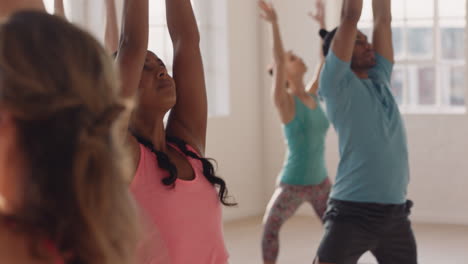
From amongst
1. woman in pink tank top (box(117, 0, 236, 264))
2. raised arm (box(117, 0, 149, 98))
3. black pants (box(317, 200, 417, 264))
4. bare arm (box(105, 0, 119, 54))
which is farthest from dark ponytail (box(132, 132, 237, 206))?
black pants (box(317, 200, 417, 264))

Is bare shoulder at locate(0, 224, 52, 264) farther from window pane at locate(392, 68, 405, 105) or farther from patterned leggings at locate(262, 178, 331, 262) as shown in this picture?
window pane at locate(392, 68, 405, 105)

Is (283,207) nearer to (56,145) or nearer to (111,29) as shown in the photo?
(111,29)

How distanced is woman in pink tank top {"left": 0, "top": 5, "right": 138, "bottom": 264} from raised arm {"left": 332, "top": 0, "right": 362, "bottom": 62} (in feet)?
7.09

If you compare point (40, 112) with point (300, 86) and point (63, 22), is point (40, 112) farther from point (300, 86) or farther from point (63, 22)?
point (300, 86)

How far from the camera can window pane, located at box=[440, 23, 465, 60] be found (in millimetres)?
7223

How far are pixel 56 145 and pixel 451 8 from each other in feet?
22.4

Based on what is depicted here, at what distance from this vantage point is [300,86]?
484cm

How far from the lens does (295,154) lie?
4629 millimetres

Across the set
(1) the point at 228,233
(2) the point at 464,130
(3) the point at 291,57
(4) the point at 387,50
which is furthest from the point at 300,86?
(2) the point at 464,130

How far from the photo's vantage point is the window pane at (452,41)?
722 cm

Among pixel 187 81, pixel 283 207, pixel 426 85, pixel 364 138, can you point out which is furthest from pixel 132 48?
pixel 426 85

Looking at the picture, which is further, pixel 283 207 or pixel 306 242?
pixel 306 242

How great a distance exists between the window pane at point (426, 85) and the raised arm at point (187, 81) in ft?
18.5

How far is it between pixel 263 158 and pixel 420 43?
1.87 meters
